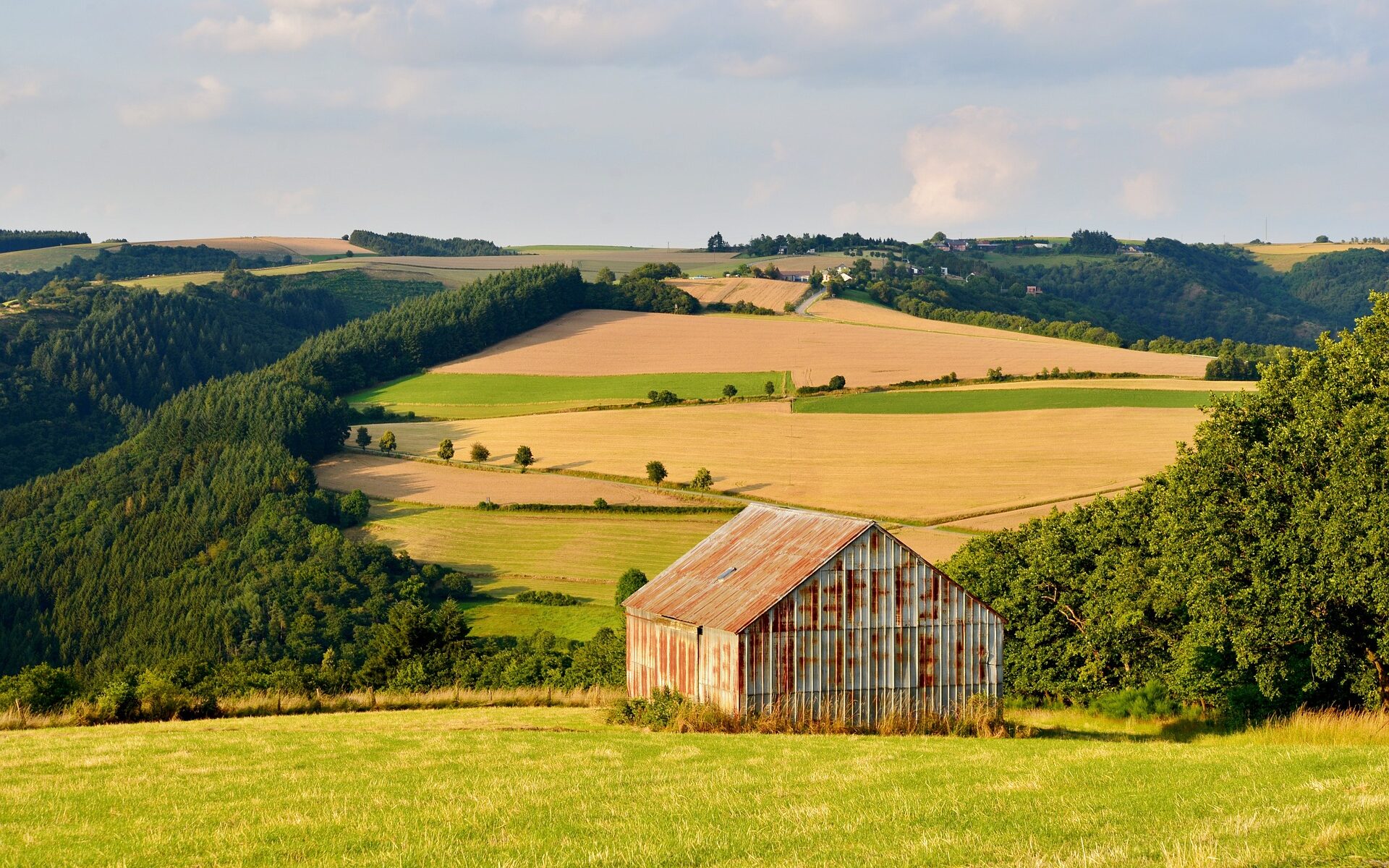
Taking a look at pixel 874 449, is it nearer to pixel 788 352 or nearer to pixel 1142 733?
pixel 788 352

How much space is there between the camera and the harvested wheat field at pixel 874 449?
91375 mm

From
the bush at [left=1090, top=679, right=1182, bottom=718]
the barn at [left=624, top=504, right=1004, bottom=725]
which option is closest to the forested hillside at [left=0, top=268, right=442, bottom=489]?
the barn at [left=624, top=504, right=1004, bottom=725]

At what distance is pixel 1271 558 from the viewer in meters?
34.5

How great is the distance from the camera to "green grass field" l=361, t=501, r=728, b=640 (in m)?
75.9

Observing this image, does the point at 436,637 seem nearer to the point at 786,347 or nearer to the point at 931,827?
the point at 931,827

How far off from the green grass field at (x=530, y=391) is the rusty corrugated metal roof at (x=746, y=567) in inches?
3358

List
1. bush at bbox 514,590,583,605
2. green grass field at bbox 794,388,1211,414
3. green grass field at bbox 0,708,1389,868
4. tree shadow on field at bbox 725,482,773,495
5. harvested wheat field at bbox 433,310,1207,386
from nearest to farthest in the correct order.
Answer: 1. green grass field at bbox 0,708,1389,868
2. bush at bbox 514,590,583,605
3. tree shadow on field at bbox 725,482,773,495
4. green grass field at bbox 794,388,1211,414
5. harvested wheat field at bbox 433,310,1207,386

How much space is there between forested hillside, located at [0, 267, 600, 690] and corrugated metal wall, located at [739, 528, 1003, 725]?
60.0 ft

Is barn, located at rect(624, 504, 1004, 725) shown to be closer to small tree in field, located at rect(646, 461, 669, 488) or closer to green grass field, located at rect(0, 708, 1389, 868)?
green grass field, located at rect(0, 708, 1389, 868)

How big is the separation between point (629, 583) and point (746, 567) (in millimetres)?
38740

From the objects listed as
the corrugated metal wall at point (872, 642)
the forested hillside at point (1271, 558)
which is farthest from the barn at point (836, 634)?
the forested hillside at point (1271, 558)

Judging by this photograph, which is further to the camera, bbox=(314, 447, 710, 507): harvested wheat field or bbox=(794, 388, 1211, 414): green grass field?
bbox=(794, 388, 1211, 414): green grass field

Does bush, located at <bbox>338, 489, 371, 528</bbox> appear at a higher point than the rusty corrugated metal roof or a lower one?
lower

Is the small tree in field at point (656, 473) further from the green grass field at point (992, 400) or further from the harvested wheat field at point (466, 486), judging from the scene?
the green grass field at point (992, 400)
